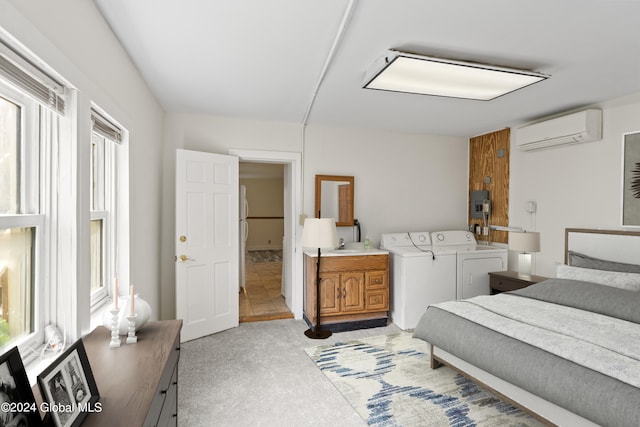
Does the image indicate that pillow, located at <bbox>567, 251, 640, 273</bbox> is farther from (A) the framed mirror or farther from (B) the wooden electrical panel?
(A) the framed mirror

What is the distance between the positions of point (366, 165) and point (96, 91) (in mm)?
3210

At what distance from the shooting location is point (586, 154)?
3.31 m

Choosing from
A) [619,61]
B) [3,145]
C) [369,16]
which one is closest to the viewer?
[3,145]

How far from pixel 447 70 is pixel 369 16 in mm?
838

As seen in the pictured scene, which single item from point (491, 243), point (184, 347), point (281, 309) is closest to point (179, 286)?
point (184, 347)

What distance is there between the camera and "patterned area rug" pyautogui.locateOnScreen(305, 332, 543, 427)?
2.10 meters

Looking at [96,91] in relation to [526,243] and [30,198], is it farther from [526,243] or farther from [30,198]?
[526,243]

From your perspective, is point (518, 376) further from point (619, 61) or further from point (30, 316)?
point (30, 316)

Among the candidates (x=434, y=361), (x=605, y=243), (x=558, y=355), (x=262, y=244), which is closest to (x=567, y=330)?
(x=558, y=355)

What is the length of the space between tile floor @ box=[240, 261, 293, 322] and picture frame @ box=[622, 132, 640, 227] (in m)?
3.60

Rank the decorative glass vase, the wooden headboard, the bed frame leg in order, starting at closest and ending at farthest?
the decorative glass vase → the bed frame leg → the wooden headboard

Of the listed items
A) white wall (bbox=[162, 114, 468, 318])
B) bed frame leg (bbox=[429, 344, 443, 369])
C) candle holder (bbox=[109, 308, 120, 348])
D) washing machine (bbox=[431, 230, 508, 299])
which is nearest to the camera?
candle holder (bbox=[109, 308, 120, 348])

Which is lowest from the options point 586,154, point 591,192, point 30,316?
point 30,316

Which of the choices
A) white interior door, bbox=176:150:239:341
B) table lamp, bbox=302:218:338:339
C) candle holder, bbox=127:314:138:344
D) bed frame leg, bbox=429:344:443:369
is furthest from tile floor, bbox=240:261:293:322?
candle holder, bbox=127:314:138:344
